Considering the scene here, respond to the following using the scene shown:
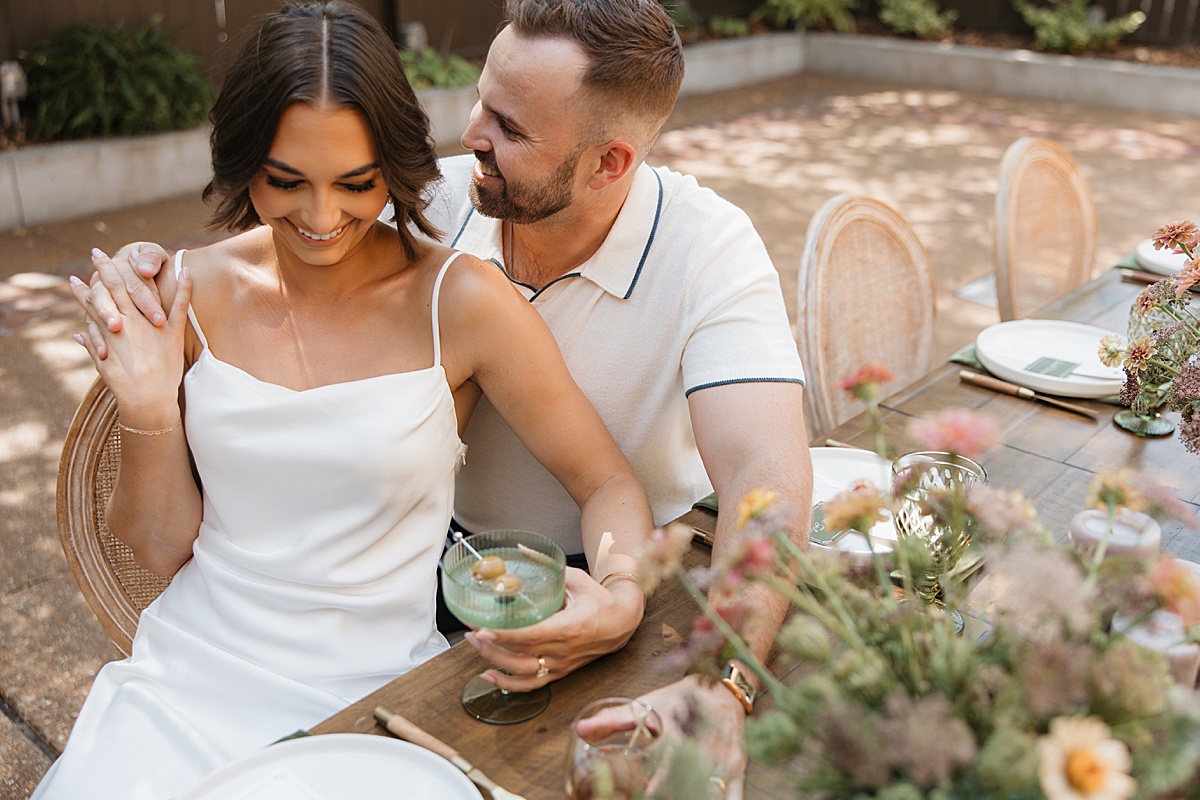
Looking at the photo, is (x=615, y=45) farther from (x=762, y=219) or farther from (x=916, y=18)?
(x=916, y=18)

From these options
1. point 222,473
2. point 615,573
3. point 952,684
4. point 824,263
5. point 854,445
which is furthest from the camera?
point 824,263

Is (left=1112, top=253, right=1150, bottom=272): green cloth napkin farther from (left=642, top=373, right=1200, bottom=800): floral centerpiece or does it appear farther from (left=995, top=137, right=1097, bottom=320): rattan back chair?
(left=642, top=373, right=1200, bottom=800): floral centerpiece

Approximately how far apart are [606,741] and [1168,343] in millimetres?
1272

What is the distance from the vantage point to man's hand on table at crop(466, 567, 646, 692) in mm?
1317

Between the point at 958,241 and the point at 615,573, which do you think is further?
the point at 958,241

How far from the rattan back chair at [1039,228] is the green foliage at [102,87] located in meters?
5.23

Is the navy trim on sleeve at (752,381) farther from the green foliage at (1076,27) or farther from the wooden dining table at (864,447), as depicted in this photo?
the green foliage at (1076,27)

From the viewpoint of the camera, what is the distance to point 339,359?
1800 millimetres

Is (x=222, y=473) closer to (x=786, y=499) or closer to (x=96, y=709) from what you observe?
(x=96, y=709)

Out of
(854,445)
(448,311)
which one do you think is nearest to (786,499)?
(854,445)

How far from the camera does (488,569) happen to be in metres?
1.27

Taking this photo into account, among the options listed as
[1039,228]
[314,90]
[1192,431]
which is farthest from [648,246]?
[1039,228]

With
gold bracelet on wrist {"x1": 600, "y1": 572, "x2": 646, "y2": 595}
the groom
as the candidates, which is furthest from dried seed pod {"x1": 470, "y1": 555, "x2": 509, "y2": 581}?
the groom

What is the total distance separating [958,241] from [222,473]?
5295 millimetres
